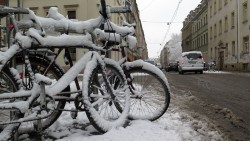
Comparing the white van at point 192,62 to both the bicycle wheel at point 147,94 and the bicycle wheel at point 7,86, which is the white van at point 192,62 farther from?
the bicycle wheel at point 7,86

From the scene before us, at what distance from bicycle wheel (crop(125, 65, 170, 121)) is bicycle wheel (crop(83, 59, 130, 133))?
268mm

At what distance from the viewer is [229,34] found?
3422 cm

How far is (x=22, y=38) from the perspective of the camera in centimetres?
345

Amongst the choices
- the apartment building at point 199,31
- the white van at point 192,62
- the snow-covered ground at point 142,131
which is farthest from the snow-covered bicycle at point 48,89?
the apartment building at point 199,31

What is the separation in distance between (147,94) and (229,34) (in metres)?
31.5

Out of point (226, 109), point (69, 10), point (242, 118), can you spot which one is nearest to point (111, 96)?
point (242, 118)

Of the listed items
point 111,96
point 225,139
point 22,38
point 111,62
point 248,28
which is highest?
point 248,28

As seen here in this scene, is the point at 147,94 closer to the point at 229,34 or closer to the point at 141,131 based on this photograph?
the point at 141,131

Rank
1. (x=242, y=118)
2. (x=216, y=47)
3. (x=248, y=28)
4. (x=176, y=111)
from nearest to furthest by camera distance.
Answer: (x=242, y=118) → (x=176, y=111) → (x=248, y=28) → (x=216, y=47)

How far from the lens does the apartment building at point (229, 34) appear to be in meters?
29.2

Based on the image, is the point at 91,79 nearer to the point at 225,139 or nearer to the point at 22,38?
the point at 22,38

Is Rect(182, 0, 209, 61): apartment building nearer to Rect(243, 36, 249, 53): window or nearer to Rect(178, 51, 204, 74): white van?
Rect(243, 36, 249, 53): window

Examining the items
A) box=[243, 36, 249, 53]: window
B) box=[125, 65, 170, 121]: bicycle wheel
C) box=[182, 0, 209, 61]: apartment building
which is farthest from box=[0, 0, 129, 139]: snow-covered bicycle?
box=[182, 0, 209, 61]: apartment building

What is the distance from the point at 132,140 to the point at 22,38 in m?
1.49
